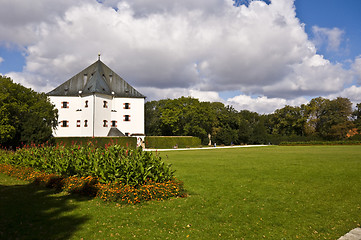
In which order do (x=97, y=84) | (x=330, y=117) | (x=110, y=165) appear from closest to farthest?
(x=110, y=165), (x=97, y=84), (x=330, y=117)

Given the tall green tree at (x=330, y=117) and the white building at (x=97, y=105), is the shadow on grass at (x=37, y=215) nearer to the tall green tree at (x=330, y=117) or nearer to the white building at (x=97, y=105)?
the white building at (x=97, y=105)

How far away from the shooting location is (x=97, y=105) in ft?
158

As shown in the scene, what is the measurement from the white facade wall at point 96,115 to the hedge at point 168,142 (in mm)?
3991

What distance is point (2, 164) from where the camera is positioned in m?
14.8

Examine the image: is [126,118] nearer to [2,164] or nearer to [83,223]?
[2,164]

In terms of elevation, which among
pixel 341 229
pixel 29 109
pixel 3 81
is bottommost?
pixel 341 229

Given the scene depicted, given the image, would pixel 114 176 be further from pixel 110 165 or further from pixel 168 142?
pixel 168 142

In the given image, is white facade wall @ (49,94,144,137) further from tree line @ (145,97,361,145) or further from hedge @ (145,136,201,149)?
tree line @ (145,97,361,145)

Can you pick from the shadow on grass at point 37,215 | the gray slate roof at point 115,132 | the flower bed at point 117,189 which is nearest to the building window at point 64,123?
the gray slate roof at point 115,132

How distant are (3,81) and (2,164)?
54.5 feet

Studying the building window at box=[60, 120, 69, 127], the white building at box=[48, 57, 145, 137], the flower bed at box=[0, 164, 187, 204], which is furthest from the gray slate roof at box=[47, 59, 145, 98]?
the flower bed at box=[0, 164, 187, 204]

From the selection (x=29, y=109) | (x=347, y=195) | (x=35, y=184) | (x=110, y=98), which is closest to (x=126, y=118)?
(x=110, y=98)

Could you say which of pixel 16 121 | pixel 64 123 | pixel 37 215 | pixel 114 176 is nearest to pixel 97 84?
pixel 64 123

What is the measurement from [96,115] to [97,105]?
Result: 1.87 metres
